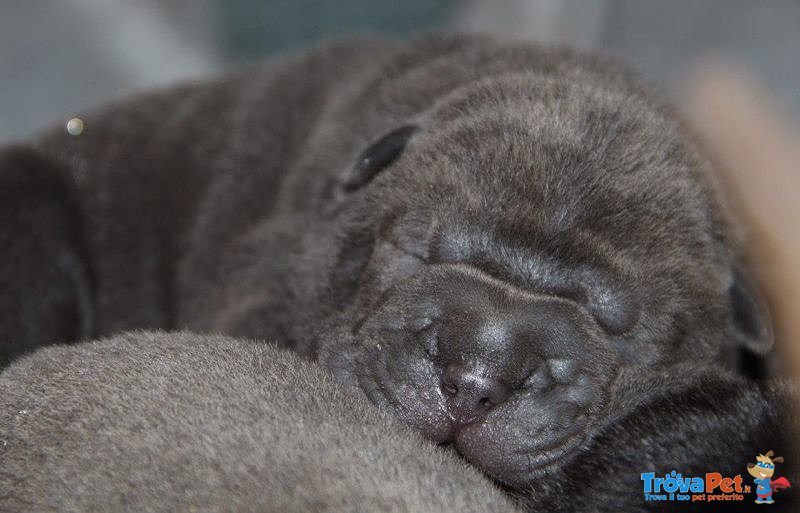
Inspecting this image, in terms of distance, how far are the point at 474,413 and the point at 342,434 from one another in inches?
18.4

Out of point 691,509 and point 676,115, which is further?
point 676,115

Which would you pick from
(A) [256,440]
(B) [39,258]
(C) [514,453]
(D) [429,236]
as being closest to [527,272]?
(D) [429,236]

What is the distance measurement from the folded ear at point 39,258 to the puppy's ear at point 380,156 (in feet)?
4.47

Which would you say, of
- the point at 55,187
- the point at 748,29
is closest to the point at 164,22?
the point at 55,187

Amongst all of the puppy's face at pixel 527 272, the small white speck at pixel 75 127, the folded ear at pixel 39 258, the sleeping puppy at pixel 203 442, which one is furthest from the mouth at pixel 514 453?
the small white speck at pixel 75 127

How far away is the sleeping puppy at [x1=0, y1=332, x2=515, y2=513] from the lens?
1.72m

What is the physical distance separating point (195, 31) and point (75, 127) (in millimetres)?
2276

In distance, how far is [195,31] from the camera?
246 inches

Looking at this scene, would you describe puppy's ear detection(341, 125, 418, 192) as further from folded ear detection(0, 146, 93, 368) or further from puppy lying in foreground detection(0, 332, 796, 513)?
folded ear detection(0, 146, 93, 368)

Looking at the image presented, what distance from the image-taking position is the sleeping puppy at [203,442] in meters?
1.72

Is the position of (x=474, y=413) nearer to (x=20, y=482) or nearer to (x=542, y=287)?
(x=542, y=287)

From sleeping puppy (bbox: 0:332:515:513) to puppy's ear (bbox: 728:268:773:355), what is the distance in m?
1.19

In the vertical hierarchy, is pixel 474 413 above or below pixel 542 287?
below

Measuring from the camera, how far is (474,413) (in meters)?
2.26
